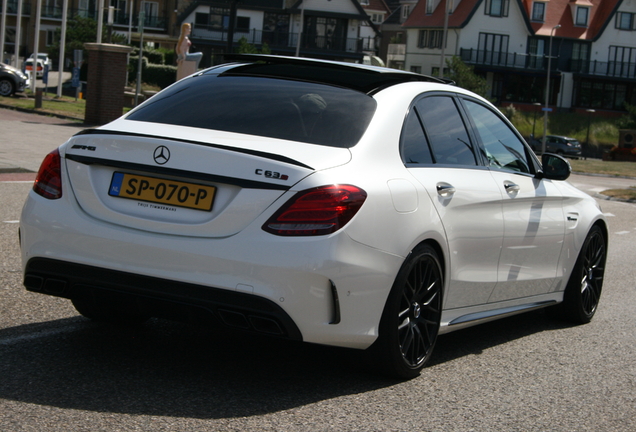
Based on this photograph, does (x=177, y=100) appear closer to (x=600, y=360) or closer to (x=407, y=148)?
(x=407, y=148)

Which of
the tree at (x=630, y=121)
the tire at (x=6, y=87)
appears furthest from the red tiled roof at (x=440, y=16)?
the tire at (x=6, y=87)

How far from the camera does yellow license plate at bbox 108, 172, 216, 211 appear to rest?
4258 mm

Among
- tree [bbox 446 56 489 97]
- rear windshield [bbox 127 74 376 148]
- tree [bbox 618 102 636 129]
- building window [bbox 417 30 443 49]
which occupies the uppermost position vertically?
building window [bbox 417 30 443 49]

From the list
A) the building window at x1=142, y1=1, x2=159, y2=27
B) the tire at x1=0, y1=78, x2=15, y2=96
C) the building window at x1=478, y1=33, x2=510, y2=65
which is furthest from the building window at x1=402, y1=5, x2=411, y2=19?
the tire at x1=0, y1=78, x2=15, y2=96

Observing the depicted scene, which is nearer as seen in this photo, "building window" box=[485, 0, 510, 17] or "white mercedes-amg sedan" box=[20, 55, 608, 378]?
"white mercedes-amg sedan" box=[20, 55, 608, 378]

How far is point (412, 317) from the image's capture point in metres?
4.86

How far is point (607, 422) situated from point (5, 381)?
9.29 ft

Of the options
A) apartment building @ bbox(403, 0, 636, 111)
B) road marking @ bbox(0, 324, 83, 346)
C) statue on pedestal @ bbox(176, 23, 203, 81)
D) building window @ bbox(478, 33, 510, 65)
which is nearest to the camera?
road marking @ bbox(0, 324, 83, 346)

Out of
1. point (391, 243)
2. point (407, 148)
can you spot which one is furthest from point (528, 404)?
point (407, 148)

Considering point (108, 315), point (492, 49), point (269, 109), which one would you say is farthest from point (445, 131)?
point (492, 49)

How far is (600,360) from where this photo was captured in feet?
19.4

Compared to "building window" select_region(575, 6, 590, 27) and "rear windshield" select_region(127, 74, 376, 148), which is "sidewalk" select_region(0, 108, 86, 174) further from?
"building window" select_region(575, 6, 590, 27)

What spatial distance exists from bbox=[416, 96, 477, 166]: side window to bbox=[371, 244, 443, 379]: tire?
2.23ft

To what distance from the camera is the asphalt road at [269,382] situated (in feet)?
13.1
